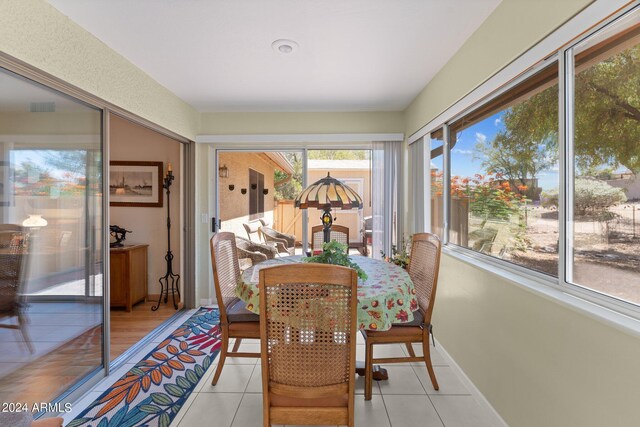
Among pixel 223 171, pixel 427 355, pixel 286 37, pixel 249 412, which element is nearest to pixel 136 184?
pixel 223 171

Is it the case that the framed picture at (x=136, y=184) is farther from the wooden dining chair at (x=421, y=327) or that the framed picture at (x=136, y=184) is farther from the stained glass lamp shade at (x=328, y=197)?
the wooden dining chair at (x=421, y=327)

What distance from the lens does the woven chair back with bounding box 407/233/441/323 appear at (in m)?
2.13

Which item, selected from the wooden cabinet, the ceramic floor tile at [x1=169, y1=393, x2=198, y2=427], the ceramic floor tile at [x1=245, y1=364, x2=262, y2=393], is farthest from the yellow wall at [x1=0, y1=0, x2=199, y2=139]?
the ceramic floor tile at [x1=245, y1=364, x2=262, y2=393]

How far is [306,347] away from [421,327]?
104cm

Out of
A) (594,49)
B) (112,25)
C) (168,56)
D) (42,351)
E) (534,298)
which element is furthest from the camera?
(168,56)

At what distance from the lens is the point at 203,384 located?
92.4 inches

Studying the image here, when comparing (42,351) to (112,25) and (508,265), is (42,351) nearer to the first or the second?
(112,25)

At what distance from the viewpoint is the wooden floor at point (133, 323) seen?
9.69 feet

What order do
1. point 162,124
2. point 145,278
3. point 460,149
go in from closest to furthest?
point 460,149 < point 162,124 < point 145,278

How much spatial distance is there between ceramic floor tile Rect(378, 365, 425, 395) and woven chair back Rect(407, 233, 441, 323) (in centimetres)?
56

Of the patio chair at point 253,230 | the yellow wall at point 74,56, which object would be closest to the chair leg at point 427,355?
the yellow wall at point 74,56

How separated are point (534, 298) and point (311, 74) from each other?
2423 millimetres

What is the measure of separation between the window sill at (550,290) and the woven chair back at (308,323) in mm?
935

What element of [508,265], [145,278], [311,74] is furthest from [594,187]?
[145,278]
